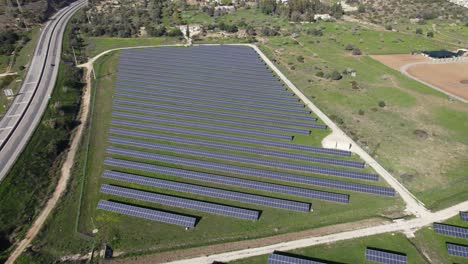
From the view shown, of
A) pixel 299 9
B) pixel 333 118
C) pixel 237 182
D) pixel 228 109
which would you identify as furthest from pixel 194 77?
pixel 299 9

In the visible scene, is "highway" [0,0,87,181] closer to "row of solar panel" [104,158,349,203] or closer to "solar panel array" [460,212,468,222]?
"row of solar panel" [104,158,349,203]

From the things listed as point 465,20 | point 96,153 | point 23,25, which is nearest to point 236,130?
point 96,153

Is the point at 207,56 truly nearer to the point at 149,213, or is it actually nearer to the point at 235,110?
the point at 235,110

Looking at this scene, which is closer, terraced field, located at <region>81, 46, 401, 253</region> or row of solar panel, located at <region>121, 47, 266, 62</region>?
terraced field, located at <region>81, 46, 401, 253</region>

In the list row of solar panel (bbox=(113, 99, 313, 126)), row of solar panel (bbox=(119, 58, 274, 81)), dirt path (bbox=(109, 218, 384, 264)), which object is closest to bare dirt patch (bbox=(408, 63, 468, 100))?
row of solar panel (bbox=(119, 58, 274, 81))

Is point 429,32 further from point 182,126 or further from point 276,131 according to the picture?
point 182,126

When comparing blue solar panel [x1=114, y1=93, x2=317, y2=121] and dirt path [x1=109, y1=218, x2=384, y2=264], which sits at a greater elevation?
blue solar panel [x1=114, y1=93, x2=317, y2=121]

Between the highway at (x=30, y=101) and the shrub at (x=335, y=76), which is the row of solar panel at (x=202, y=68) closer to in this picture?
the shrub at (x=335, y=76)
